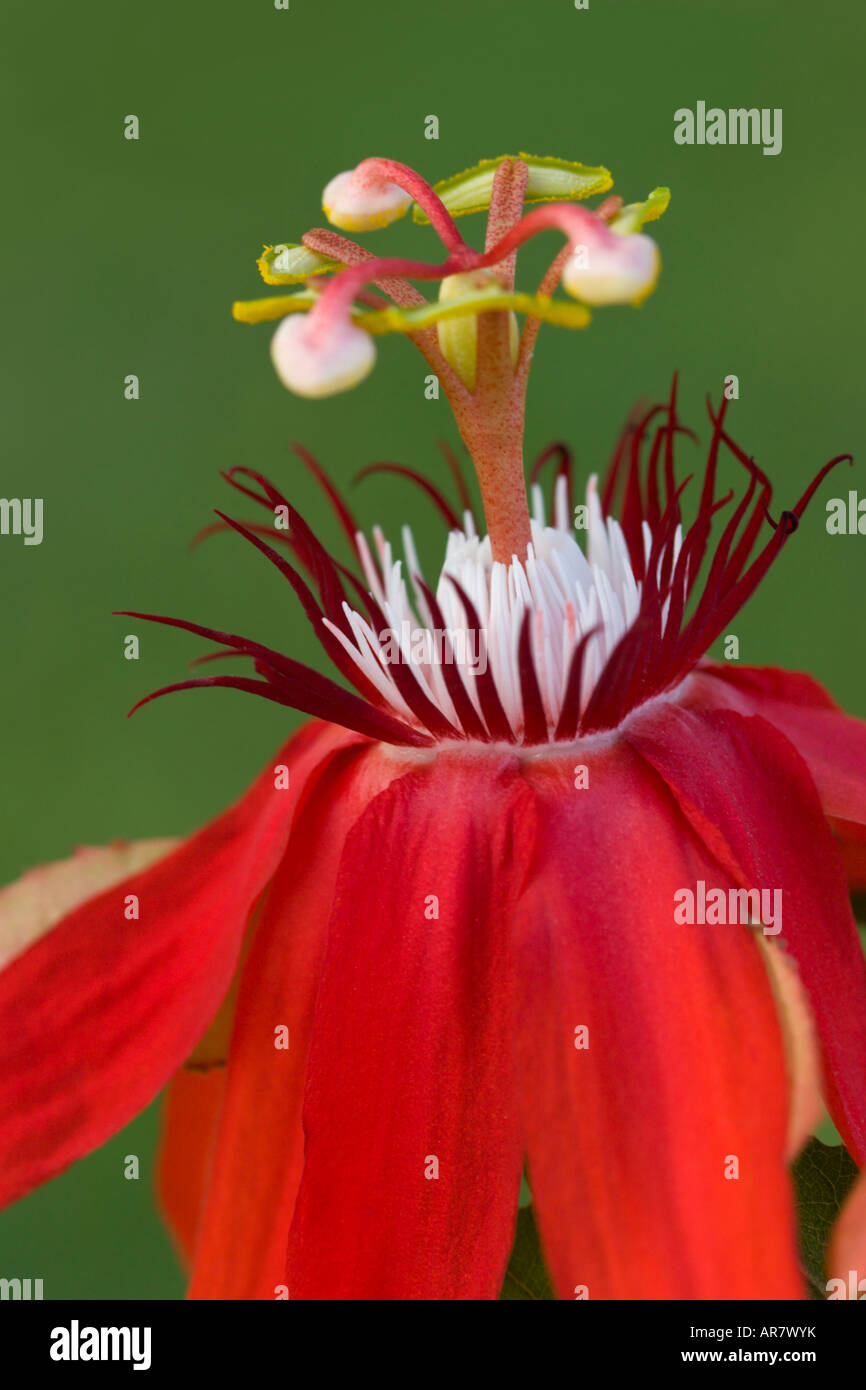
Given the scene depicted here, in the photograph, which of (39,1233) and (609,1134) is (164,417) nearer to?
(39,1233)

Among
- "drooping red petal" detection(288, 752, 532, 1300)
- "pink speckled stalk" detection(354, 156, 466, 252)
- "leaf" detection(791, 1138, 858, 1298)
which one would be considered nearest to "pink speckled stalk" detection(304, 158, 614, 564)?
"pink speckled stalk" detection(354, 156, 466, 252)

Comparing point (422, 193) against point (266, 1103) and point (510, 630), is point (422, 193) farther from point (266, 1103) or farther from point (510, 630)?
point (266, 1103)

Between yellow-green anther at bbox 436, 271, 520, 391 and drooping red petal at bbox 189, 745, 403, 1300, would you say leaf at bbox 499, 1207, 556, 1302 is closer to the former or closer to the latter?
drooping red petal at bbox 189, 745, 403, 1300

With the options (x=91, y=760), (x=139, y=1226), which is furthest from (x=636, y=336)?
(x=139, y=1226)

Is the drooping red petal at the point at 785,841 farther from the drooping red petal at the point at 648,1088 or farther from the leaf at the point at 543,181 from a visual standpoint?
the leaf at the point at 543,181

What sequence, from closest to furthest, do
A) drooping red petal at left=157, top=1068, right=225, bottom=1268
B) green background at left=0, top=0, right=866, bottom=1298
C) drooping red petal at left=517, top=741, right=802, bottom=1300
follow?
drooping red petal at left=517, top=741, right=802, bottom=1300 → drooping red petal at left=157, top=1068, right=225, bottom=1268 → green background at left=0, top=0, right=866, bottom=1298

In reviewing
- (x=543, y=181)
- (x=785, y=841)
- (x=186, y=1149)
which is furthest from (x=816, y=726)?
(x=186, y=1149)
